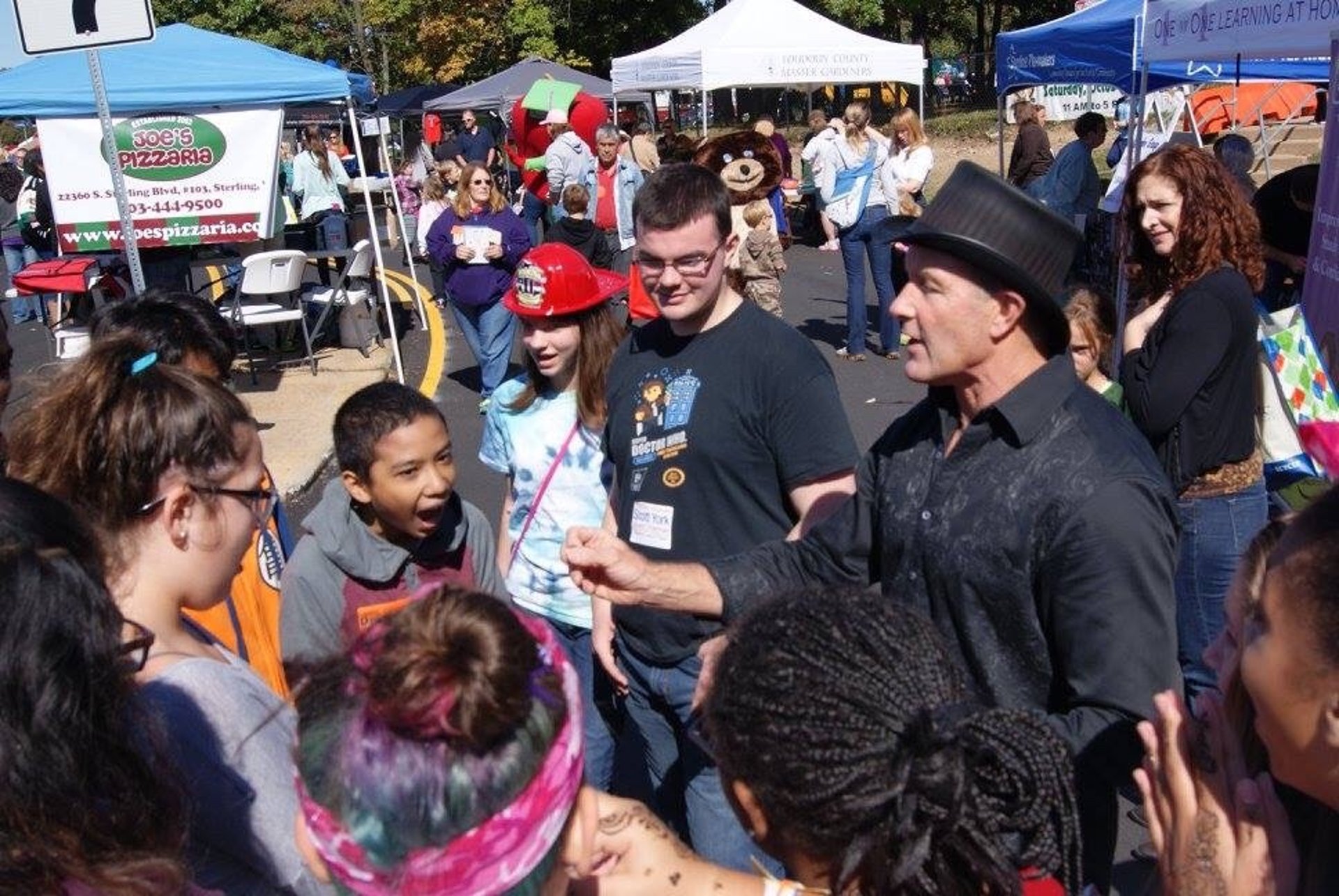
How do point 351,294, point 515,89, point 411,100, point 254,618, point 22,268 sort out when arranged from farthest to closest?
point 411,100, point 515,89, point 22,268, point 351,294, point 254,618

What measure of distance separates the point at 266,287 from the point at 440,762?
10.5 m

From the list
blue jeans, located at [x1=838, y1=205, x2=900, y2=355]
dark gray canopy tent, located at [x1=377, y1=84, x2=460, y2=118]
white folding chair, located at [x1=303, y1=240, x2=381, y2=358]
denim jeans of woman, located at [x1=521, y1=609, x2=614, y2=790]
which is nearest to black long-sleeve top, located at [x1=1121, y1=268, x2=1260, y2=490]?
denim jeans of woman, located at [x1=521, y1=609, x2=614, y2=790]

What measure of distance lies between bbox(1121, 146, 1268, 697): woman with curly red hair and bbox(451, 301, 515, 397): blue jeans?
6350 millimetres

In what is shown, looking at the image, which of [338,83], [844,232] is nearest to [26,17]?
[338,83]

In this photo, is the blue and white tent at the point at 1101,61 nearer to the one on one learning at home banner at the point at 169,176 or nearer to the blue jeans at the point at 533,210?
the blue jeans at the point at 533,210

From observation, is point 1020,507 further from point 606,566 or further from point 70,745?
point 70,745

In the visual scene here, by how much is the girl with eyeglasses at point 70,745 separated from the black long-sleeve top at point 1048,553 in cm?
132

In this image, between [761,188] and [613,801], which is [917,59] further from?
[613,801]

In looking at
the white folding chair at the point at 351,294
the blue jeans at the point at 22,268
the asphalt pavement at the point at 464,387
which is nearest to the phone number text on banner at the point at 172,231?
the white folding chair at the point at 351,294

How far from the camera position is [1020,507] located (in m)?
2.08

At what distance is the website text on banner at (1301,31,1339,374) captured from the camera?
4.57 m

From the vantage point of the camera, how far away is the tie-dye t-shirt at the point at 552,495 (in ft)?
11.7

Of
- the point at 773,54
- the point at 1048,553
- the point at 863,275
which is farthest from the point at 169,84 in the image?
the point at 1048,553

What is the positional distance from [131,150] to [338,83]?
190cm
